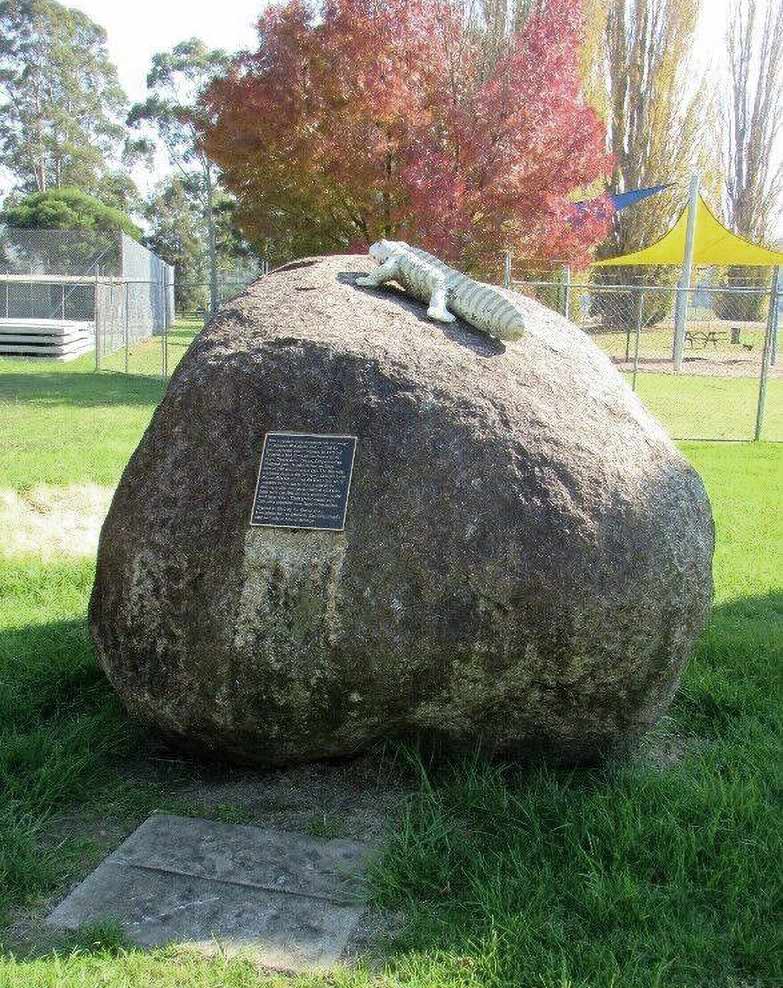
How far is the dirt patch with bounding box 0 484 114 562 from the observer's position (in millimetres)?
6582

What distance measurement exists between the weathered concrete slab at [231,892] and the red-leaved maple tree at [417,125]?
9.71 metres

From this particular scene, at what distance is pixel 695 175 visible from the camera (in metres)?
21.1

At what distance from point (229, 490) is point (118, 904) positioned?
1.34 m

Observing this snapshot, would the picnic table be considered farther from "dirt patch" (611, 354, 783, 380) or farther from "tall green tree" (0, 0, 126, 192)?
"tall green tree" (0, 0, 126, 192)

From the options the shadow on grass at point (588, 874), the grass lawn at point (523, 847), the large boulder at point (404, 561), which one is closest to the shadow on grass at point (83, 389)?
the grass lawn at point (523, 847)

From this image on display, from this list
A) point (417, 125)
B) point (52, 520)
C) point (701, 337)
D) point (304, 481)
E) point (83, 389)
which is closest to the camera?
point (304, 481)

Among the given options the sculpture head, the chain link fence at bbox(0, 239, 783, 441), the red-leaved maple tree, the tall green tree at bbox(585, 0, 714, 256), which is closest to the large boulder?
the sculpture head

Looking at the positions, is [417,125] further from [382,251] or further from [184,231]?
[184,231]

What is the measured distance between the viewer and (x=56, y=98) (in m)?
46.6

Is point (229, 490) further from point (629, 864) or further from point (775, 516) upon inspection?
point (775, 516)

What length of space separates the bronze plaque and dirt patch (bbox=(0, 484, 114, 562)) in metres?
3.56

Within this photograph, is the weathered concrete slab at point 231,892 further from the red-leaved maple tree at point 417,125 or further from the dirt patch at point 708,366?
the dirt patch at point 708,366

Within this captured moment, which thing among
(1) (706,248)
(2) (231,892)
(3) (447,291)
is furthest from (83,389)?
(1) (706,248)

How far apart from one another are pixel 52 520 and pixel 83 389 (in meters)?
7.67
